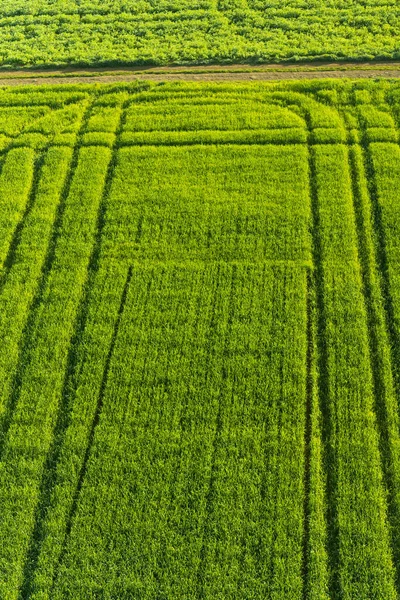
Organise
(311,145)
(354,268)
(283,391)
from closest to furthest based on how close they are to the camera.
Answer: (283,391)
(354,268)
(311,145)

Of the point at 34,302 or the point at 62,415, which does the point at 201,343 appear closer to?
the point at 62,415

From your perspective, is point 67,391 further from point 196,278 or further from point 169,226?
point 169,226

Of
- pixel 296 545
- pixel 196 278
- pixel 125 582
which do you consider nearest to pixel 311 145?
pixel 196 278

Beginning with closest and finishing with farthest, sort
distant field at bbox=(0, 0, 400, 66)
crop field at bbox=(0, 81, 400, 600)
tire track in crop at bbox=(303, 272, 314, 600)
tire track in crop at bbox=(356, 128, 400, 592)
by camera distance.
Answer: tire track in crop at bbox=(303, 272, 314, 600)
crop field at bbox=(0, 81, 400, 600)
tire track in crop at bbox=(356, 128, 400, 592)
distant field at bbox=(0, 0, 400, 66)

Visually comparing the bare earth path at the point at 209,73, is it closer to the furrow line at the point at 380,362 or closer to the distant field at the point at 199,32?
the distant field at the point at 199,32

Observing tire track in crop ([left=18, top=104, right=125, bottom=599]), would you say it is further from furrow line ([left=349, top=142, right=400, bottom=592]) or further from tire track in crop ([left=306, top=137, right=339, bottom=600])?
furrow line ([left=349, top=142, right=400, bottom=592])

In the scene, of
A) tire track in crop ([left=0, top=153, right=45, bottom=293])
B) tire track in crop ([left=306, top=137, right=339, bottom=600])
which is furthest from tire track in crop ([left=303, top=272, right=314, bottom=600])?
tire track in crop ([left=0, top=153, right=45, bottom=293])

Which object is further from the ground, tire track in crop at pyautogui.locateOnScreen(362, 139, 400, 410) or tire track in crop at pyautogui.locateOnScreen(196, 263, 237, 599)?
tire track in crop at pyautogui.locateOnScreen(362, 139, 400, 410)
